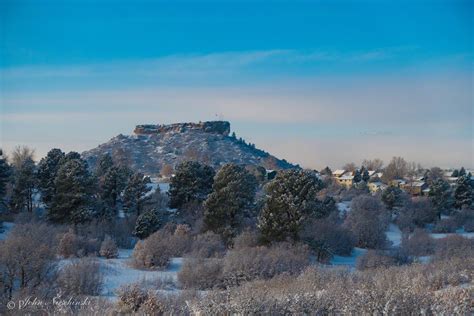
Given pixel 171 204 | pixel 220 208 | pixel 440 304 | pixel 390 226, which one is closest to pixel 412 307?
pixel 440 304

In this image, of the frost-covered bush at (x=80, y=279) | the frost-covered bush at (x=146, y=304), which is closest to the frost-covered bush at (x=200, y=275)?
the frost-covered bush at (x=80, y=279)

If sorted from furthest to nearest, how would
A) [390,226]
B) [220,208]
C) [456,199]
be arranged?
[456,199], [390,226], [220,208]

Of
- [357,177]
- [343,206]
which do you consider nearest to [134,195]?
[343,206]

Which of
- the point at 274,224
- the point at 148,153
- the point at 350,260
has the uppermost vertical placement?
the point at 148,153

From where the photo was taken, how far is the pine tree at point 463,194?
48.0 m

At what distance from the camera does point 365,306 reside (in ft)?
23.1

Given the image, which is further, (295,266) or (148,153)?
(148,153)

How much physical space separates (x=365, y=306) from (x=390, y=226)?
38.1 m

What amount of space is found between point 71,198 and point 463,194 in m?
39.9

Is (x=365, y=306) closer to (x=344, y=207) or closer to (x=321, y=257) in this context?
(x=321, y=257)

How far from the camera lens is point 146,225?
2877cm

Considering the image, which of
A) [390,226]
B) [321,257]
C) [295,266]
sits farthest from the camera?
[390,226]

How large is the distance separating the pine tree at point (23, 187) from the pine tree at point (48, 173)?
2.81 feet

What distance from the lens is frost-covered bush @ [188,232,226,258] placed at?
22.8 m
